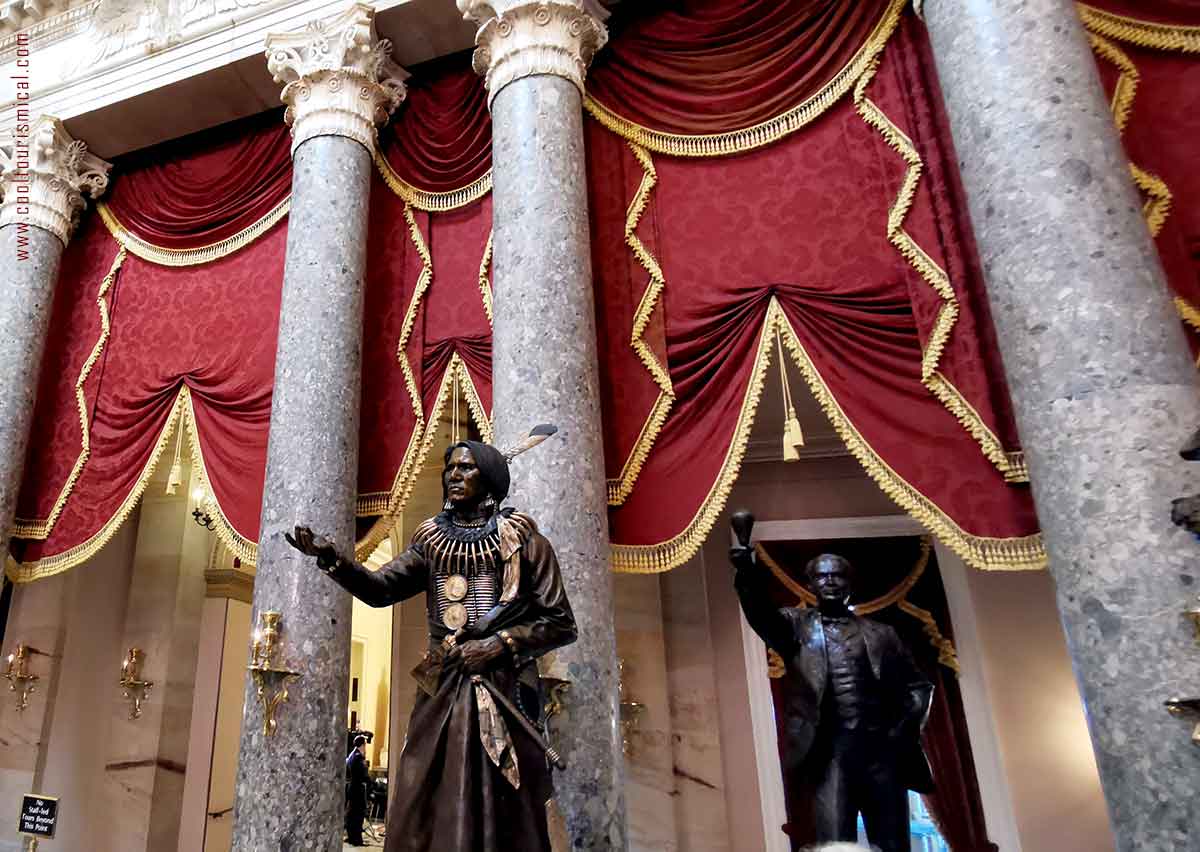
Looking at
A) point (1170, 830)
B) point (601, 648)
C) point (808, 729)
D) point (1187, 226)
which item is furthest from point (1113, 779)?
point (1187, 226)

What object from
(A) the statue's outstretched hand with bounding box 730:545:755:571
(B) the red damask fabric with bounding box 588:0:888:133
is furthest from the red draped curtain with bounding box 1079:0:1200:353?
(A) the statue's outstretched hand with bounding box 730:545:755:571

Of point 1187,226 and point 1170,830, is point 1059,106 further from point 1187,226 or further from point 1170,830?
point 1170,830

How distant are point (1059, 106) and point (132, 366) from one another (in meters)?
5.07

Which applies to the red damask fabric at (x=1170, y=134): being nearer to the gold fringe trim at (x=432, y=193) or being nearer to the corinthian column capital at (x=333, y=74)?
the gold fringe trim at (x=432, y=193)

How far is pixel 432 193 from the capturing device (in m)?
4.59

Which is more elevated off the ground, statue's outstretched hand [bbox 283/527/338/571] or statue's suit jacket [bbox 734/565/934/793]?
statue's outstretched hand [bbox 283/527/338/571]

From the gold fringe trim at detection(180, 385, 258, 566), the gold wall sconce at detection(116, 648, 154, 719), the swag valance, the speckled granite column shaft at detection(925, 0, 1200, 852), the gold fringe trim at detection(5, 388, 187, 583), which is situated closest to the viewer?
the speckled granite column shaft at detection(925, 0, 1200, 852)

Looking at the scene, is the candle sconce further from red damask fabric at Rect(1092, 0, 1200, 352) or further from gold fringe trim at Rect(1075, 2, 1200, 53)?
gold fringe trim at Rect(1075, 2, 1200, 53)

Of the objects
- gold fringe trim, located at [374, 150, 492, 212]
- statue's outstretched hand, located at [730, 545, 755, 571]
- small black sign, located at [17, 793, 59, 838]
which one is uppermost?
gold fringe trim, located at [374, 150, 492, 212]

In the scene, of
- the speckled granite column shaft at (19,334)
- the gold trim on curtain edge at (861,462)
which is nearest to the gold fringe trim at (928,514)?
the gold trim on curtain edge at (861,462)

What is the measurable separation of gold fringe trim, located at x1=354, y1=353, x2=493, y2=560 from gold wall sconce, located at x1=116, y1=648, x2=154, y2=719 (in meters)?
3.66

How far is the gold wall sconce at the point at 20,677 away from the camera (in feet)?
19.5

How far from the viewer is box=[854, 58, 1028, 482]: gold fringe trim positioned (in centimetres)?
317

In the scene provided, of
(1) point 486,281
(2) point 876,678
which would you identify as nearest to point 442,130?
(1) point 486,281
